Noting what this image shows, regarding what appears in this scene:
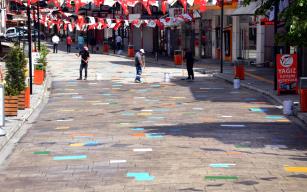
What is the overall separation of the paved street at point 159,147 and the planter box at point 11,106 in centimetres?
89

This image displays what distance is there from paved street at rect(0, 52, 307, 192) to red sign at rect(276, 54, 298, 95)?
3.12ft

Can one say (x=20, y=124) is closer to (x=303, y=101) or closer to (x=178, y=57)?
(x=303, y=101)

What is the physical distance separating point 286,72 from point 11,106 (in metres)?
10.9

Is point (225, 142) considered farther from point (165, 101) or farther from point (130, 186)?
point (165, 101)

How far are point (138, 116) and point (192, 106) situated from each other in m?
3.18

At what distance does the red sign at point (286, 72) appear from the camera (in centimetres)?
2600

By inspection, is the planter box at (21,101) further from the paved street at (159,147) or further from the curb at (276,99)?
the curb at (276,99)

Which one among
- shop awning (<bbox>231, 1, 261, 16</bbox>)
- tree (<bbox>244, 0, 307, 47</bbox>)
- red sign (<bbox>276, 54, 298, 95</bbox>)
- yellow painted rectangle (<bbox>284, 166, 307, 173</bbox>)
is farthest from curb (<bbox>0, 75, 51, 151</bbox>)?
shop awning (<bbox>231, 1, 261, 16</bbox>)

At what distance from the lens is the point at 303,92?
20.8 metres

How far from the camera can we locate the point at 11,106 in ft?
67.8

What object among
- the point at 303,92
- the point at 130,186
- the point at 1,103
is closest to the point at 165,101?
the point at 303,92

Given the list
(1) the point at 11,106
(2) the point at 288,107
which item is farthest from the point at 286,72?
(1) the point at 11,106

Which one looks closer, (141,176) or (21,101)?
(141,176)

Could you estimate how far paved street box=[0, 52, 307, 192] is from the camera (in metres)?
11.3
